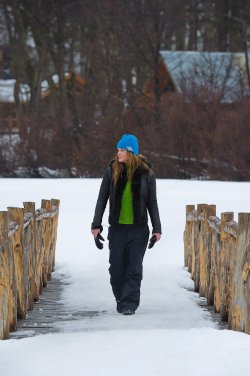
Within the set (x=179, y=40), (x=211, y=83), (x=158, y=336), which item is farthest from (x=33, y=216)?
(x=179, y=40)

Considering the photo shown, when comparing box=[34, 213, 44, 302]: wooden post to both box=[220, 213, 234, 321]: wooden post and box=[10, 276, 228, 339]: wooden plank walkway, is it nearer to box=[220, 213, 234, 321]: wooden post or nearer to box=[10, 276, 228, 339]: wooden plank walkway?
box=[10, 276, 228, 339]: wooden plank walkway

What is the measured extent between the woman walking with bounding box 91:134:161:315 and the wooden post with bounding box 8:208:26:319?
2.36ft

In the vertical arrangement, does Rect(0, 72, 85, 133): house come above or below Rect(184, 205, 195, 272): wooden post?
above

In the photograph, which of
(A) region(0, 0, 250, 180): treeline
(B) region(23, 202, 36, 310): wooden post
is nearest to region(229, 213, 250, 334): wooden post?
Answer: (B) region(23, 202, 36, 310): wooden post

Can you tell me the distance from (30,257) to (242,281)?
312cm

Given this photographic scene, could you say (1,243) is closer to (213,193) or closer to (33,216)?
(33,216)

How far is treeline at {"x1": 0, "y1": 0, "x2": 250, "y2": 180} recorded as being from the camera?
3262cm

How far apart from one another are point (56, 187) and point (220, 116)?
10.4 m

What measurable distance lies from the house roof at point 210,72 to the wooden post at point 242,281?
2776 centimetres

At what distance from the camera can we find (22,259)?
347 inches

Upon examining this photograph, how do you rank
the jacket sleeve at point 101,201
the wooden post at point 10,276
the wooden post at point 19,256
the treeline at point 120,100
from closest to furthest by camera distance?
1. the wooden post at point 10,276
2. the wooden post at point 19,256
3. the jacket sleeve at point 101,201
4. the treeline at point 120,100

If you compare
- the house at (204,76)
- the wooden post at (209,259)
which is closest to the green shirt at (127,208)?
the wooden post at (209,259)

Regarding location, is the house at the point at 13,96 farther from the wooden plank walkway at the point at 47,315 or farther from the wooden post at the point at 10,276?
the wooden post at the point at 10,276

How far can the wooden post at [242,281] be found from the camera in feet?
23.9
